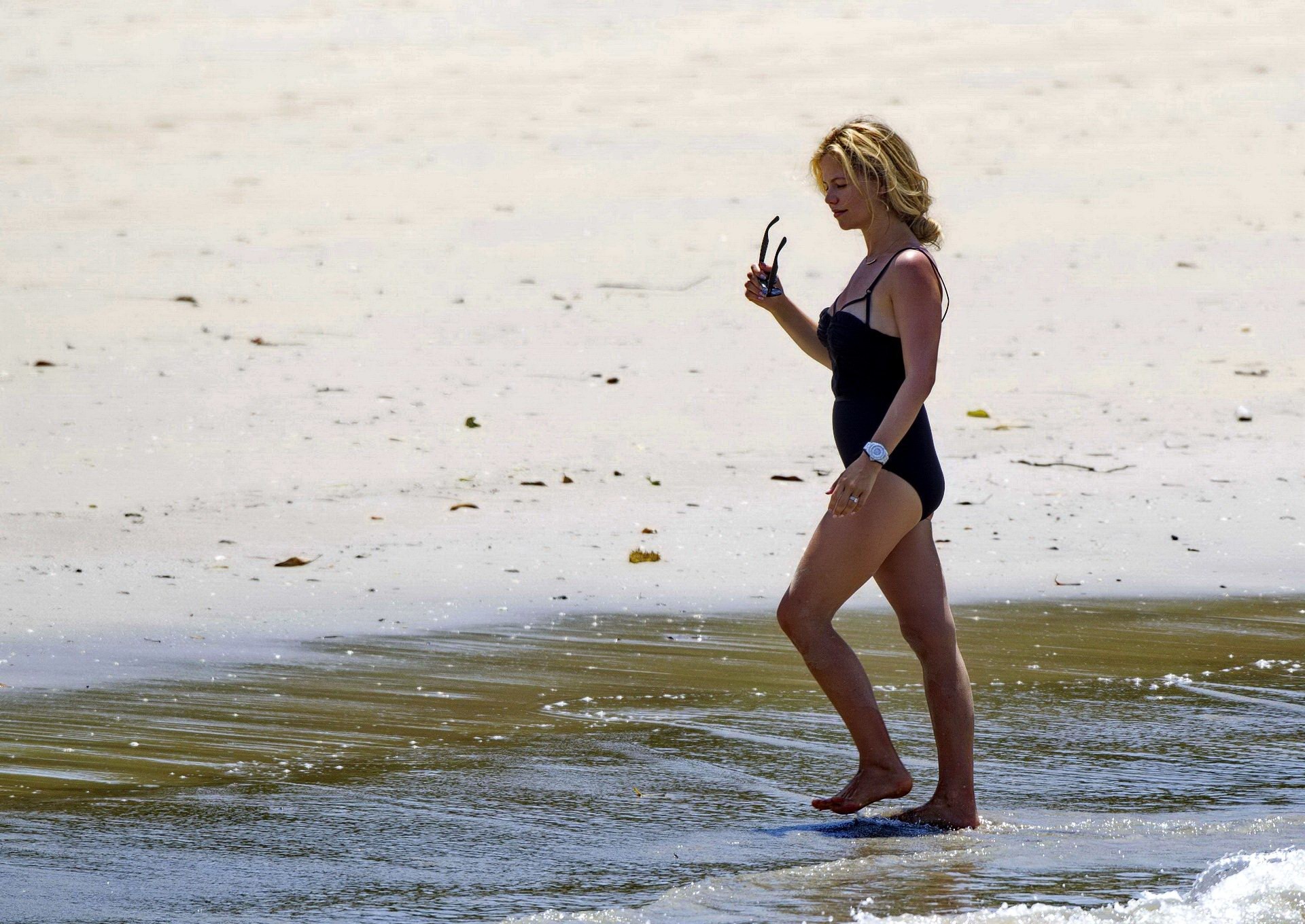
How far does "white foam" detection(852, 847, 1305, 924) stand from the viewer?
392cm

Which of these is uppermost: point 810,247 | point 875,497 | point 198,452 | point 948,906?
point 810,247

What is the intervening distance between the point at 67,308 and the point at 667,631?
6706 mm

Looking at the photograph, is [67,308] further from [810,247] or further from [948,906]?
[948,906]

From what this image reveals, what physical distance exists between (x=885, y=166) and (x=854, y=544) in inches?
34.2

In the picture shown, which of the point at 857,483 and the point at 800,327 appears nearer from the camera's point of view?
the point at 857,483

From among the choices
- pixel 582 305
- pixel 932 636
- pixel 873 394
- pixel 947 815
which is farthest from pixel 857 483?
pixel 582 305

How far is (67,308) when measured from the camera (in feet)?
40.0

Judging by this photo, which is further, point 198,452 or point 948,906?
point 198,452

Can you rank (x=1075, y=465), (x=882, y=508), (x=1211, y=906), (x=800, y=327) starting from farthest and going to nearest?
(x=1075, y=465) → (x=800, y=327) → (x=882, y=508) → (x=1211, y=906)

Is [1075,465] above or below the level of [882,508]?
above

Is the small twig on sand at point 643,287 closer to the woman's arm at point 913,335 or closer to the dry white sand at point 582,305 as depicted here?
the dry white sand at point 582,305

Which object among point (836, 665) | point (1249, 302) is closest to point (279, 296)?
point (1249, 302)

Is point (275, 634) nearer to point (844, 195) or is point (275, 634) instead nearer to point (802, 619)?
point (802, 619)

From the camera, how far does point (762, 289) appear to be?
490cm
